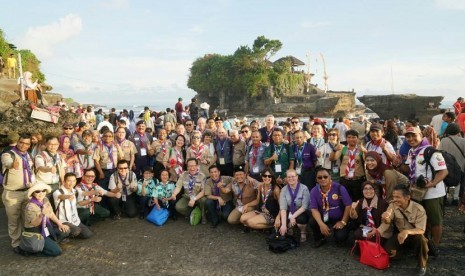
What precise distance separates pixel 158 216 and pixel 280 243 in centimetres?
280

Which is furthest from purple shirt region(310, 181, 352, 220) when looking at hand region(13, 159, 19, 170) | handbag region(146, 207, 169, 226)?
hand region(13, 159, 19, 170)

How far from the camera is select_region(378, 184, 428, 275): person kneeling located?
4302 millimetres

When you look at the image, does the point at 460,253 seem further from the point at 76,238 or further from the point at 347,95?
the point at 347,95

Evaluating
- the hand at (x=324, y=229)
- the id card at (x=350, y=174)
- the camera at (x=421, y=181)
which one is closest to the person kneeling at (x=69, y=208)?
the hand at (x=324, y=229)

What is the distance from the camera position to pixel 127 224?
22.0ft

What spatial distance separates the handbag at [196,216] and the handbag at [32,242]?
272 cm

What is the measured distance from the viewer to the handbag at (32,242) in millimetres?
5047

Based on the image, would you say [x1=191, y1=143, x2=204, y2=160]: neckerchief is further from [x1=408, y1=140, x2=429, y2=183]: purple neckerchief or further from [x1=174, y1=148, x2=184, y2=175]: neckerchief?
[x1=408, y1=140, x2=429, y2=183]: purple neckerchief

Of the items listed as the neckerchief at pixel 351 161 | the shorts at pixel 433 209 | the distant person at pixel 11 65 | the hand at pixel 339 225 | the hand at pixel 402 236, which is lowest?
the hand at pixel 339 225

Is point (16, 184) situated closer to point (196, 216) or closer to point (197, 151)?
point (196, 216)

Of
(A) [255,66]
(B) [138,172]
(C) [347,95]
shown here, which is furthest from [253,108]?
(B) [138,172]

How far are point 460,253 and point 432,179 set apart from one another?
132 cm

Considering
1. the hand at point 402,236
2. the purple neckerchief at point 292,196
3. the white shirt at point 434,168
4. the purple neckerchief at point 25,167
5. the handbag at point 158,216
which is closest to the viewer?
the hand at point 402,236

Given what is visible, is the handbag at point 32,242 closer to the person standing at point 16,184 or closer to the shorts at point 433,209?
the person standing at point 16,184
